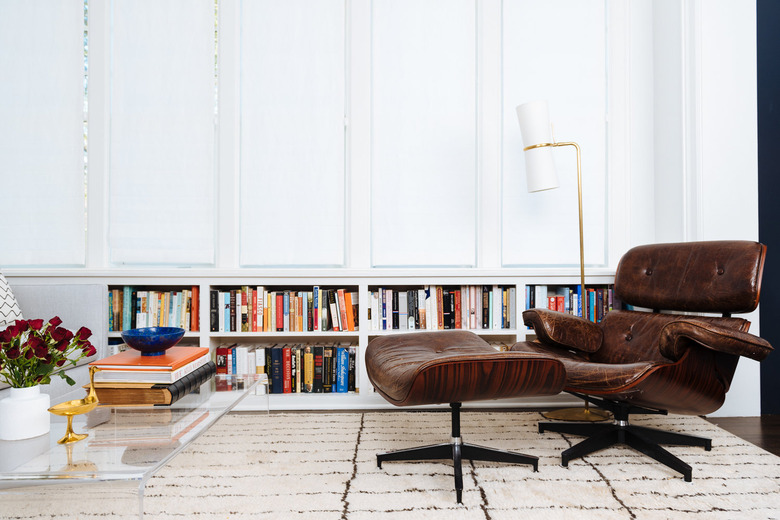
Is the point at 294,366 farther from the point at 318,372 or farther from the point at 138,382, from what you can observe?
the point at 138,382

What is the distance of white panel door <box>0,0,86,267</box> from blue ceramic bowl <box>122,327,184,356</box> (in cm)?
165

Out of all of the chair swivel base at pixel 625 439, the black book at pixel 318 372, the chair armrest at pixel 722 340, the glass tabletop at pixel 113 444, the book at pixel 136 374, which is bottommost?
the chair swivel base at pixel 625 439

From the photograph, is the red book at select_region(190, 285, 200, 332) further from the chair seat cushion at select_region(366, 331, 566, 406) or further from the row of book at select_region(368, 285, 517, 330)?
the chair seat cushion at select_region(366, 331, 566, 406)

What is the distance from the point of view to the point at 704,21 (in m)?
2.48

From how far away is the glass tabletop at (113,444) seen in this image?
0.98 meters

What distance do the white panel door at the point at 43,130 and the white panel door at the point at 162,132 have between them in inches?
8.5

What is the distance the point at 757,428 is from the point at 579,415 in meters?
0.84

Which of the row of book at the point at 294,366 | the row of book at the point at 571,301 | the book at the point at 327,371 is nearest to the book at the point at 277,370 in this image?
the row of book at the point at 294,366

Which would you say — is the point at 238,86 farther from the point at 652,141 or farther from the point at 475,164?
the point at 652,141

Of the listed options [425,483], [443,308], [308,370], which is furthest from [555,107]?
[425,483]

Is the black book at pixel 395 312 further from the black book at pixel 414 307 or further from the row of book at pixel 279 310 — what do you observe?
the row of book at pixel 279 310

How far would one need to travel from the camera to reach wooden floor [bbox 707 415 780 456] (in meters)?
2.05

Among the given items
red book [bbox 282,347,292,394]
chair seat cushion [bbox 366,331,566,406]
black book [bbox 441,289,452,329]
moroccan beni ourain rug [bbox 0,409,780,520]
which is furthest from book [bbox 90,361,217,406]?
black book [bbox 441,289,452,329]

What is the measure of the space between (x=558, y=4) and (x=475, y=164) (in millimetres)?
1114
